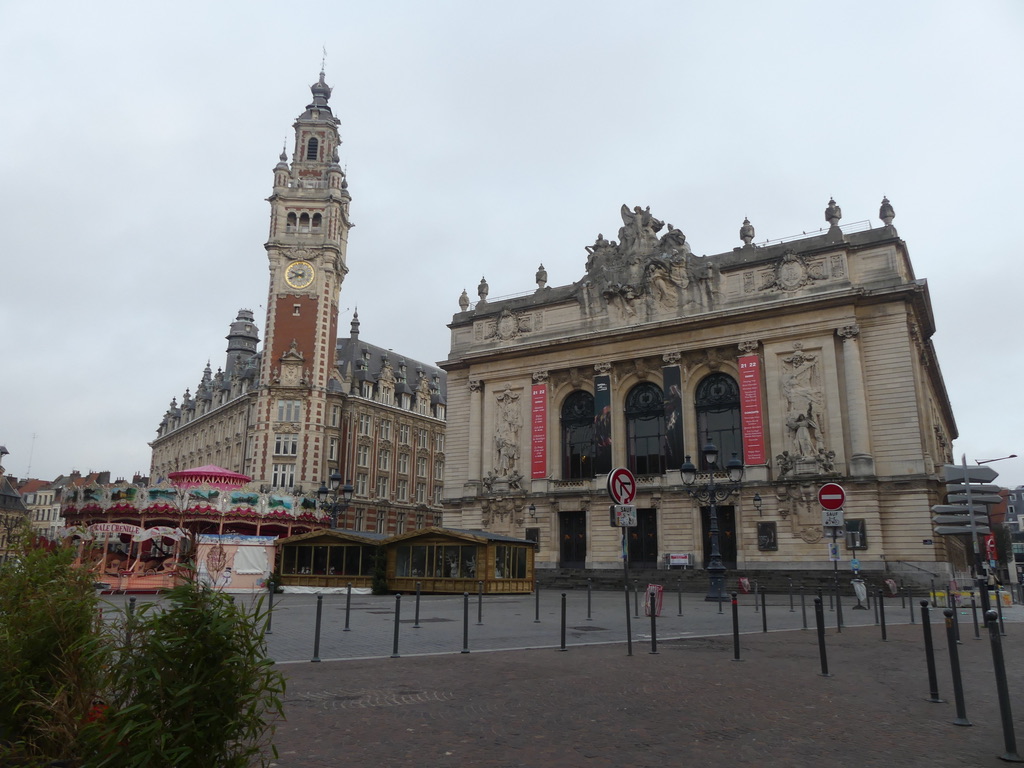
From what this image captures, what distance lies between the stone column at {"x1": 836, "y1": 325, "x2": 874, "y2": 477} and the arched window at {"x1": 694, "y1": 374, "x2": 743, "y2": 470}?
6.21 metres

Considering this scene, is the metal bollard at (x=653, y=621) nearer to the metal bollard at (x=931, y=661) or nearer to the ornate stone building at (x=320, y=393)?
the metal bollard at (x=931, y=661)

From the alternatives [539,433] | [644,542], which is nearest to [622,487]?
[644,542]

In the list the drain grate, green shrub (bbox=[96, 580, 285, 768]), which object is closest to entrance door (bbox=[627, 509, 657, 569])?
the drain grate

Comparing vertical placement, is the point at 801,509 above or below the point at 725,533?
above

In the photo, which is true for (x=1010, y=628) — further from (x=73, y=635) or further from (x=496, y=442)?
(x=496, y=442)

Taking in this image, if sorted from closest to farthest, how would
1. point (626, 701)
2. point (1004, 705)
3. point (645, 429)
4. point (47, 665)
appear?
point (47, 665) < point (1004, 705) < point (626, 701) < point (645, 429)

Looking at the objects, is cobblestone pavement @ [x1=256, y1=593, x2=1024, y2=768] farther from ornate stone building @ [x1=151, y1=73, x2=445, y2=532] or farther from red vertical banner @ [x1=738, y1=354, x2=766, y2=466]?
ornate stone building @ [x1=151, y1=73, x2=445, y2=532]

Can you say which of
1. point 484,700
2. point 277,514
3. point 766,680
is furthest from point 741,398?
point 484,700

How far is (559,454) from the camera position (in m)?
49.7

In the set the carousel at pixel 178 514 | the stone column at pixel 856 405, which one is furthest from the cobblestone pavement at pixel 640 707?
the carousel at pixel 178 514

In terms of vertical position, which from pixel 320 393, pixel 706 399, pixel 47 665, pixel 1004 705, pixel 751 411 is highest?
pixel 320 393

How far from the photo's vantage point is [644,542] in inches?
1780

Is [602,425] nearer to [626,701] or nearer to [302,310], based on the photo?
[302,310]

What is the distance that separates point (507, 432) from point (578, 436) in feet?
16.2
